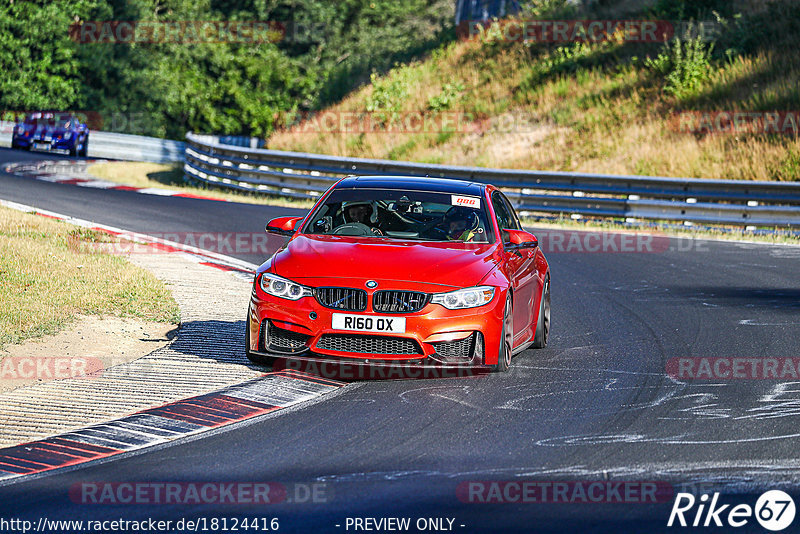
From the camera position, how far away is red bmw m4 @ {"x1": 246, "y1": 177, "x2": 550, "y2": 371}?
8367mm

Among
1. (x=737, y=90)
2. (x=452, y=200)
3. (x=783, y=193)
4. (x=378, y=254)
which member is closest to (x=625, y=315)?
(x=452, y=200)

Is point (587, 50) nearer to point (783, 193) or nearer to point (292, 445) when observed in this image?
point (783, 193)

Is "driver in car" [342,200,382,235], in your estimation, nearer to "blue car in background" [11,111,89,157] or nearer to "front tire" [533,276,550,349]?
"front tire" [533,276,550,349]

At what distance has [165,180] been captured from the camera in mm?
32188

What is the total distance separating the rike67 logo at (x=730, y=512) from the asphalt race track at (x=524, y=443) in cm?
7

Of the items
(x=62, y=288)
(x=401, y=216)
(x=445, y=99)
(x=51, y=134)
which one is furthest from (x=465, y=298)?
(x=51, y=134)

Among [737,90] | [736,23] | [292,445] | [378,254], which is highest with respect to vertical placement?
[736,23]

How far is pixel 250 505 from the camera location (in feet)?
17.9

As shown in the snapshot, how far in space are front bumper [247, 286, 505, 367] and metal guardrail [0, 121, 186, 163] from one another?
32671mm

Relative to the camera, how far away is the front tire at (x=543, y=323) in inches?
397

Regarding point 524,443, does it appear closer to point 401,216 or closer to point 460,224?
point 460,224

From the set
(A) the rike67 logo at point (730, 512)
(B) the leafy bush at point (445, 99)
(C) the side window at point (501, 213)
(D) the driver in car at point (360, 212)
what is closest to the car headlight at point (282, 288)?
(D) the driver in car at point (360, 212)

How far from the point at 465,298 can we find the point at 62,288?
5097 mm

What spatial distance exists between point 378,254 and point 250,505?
143 inches
